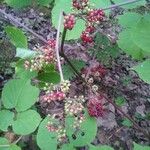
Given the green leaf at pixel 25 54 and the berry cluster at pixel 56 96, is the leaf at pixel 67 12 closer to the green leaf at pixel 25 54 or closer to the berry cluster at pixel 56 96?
the green leaf at pixel 25 54

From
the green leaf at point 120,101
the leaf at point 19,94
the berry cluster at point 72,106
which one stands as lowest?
the green leaf at point 120,101

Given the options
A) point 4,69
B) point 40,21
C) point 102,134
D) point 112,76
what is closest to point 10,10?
point 40,21

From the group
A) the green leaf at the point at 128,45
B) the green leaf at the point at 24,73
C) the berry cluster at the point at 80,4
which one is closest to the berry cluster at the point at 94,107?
the green leaf at the point at 24,73

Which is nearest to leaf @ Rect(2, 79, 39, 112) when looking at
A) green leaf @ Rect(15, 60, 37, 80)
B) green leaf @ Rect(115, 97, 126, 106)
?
green leaf @ Rect(15, 60, 37, 80)

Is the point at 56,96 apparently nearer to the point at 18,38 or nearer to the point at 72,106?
the point at 72,106

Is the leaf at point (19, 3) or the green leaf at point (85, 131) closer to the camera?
the green leaf at point (85, 131)

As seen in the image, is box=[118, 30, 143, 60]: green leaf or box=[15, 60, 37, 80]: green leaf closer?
box=[15, 60, 37, 80]: green leaf

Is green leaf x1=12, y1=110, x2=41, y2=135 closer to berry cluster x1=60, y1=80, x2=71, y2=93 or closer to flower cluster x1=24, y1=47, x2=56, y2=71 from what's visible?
flower cluster x1=24, y1=47, x2=56, y2=71
